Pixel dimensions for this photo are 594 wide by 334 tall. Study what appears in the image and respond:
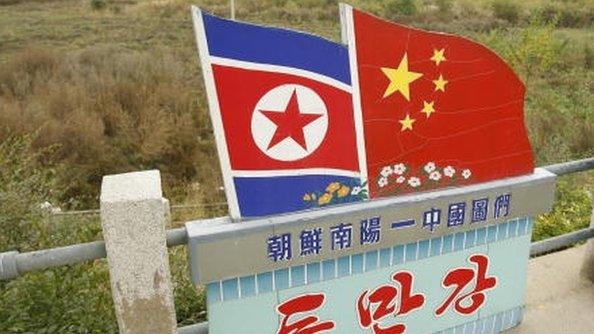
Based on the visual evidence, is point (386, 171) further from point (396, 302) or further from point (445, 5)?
point (445, 5)

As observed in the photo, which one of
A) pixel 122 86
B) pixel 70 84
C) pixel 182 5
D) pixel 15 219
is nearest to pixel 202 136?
pixel 122 86

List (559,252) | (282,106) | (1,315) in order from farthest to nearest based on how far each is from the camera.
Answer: (559,252) → (1,315) → (282,106)

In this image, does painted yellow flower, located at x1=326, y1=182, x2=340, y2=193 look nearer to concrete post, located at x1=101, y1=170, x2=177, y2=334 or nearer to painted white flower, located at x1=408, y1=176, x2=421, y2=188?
painted white flower, located at x1=408, y1=176, x2=421, y2=188

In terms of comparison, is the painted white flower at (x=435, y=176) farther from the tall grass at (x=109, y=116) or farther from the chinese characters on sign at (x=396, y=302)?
the tall grass at (x=109, y=116)

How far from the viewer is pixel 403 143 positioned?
2.53 m

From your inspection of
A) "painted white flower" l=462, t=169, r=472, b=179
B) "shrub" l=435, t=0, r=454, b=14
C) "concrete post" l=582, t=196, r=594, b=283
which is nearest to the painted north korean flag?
"painted white flower" l=462, t=169, r=472, b=179

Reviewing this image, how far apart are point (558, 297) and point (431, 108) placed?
1670 mm

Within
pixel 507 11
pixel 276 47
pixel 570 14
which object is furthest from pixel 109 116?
pixel 570 14

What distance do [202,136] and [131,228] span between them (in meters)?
11.7

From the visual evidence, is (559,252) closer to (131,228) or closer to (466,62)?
(466,62)

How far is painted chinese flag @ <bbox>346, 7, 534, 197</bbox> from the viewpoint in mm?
2371

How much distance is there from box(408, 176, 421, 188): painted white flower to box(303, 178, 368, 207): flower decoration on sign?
23 centimetres

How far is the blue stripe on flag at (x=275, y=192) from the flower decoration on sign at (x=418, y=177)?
0.25 meters

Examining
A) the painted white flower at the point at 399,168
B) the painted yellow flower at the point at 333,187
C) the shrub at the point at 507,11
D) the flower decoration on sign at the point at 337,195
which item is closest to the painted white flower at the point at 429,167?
the painted white flower at the point at 399,168
